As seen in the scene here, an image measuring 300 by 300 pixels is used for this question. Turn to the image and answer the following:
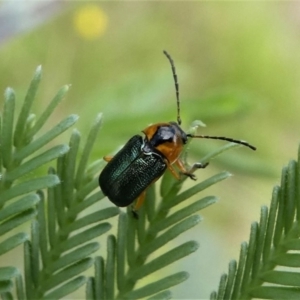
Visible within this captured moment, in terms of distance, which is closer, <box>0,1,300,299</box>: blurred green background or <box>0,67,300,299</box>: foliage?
<box>0,67,300,299</box>: foliage

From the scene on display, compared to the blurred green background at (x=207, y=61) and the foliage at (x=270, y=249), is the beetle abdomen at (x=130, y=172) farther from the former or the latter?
the blurred green background at (x=207, y=61)

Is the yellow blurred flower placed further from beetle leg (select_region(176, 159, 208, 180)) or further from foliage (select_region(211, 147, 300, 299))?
foliage (select_region(211, 147, 300, 299))

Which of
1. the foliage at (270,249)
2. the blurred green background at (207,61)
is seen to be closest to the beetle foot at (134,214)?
the foliage at (270,249)

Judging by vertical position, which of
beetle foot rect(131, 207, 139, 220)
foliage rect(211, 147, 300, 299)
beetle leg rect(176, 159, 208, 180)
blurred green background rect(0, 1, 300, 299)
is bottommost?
foliage rect(211, 147, 300, 299)

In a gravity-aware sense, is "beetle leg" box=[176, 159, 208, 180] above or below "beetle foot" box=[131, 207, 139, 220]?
above

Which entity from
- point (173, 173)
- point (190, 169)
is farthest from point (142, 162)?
point (173, 173)

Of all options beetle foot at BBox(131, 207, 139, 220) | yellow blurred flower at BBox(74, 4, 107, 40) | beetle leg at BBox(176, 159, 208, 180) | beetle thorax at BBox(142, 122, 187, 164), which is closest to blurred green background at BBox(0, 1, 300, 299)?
yellow blurred flower at BBox(74, 4, 107, 40)

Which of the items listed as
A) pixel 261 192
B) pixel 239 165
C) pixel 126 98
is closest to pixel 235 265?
pixel 239 165
